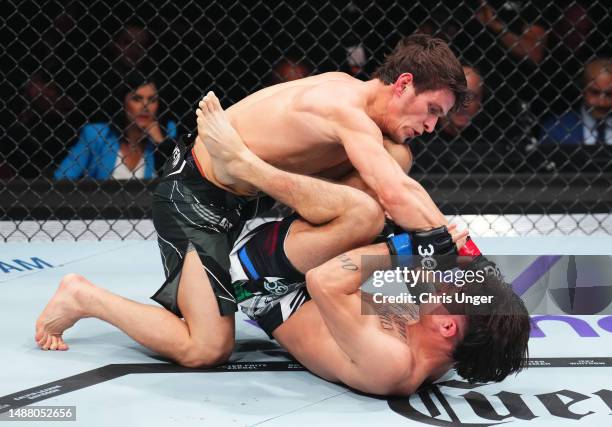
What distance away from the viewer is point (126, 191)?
3.88 metres

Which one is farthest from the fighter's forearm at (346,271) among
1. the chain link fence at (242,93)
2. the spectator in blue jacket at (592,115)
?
the spectator in blue jacket at (592,115)

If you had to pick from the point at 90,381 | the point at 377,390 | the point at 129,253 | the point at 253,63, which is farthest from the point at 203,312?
the point at 253,63

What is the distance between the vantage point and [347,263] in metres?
2.07

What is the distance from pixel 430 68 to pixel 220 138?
536 mm

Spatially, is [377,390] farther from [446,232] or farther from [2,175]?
[2,175]

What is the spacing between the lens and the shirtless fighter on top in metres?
2.23

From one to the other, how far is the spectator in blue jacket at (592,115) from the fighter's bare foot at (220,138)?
2.31 m

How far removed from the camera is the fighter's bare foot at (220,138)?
2270mm

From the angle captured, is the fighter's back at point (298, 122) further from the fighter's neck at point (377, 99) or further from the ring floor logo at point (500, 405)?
the ring floor logo at point (500, 405)

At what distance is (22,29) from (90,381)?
2.17 meters

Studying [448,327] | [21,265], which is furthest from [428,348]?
[21,265]

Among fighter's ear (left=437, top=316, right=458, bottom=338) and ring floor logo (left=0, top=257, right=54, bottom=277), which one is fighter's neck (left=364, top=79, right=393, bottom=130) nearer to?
fighter's ear (left=437, top=316, right=458, bottom=338)

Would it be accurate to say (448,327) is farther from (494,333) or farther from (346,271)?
(346,271)

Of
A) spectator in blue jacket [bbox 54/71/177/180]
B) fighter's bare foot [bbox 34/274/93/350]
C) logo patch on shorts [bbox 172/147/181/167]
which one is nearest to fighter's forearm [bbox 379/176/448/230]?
logo patch on shorts [bbox 172/147/181/167]
